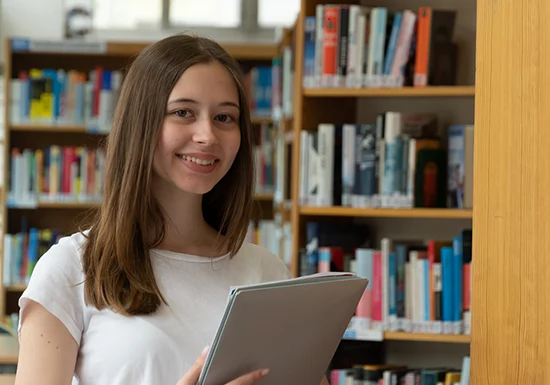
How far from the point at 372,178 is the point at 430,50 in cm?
51

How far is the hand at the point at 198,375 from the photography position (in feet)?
4.35

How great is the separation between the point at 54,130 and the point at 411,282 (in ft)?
8.94

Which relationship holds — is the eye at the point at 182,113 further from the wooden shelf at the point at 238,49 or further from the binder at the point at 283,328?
the wooden shelf at the point at 238,49

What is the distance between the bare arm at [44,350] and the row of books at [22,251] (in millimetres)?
3616

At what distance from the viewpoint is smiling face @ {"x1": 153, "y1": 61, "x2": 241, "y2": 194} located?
59.6 inches

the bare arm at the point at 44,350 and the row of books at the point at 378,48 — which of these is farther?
the row of books at the point at 378,48

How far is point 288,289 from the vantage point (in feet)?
4.36

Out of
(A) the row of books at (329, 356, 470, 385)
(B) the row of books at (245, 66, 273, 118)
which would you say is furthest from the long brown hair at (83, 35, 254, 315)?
(B) the row of books at (245, 66, 273, 118)

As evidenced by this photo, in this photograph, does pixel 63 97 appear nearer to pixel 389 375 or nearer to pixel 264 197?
pixel 264 197

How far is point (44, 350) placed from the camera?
1.39m

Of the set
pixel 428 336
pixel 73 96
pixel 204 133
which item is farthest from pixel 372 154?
pixel 73 96

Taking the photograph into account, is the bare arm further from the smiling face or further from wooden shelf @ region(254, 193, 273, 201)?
wooden shelf @ region(254, 193, 273, 201)

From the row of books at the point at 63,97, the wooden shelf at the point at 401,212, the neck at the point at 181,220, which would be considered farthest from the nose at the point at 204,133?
the row of books at the point at 63,97

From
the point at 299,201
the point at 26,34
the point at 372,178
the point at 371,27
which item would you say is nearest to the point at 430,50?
the point at 371,27
